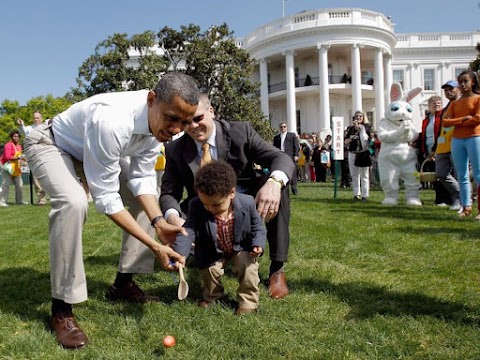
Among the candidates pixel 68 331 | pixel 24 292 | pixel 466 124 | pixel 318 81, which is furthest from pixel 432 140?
pixel 318 81

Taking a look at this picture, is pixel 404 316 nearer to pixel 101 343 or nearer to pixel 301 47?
pixel 101 343

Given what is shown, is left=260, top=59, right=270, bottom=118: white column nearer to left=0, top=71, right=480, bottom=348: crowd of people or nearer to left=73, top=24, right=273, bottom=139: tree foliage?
left=73, top=24, right=273, bottom=139: tree foliage

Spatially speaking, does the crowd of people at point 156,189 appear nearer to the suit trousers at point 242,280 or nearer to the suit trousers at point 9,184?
the suit trousers at point 242,280

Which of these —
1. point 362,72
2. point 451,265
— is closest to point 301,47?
point 362,72

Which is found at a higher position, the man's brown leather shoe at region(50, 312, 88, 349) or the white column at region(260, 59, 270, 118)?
the white column at region(260, 59, 270, 118)

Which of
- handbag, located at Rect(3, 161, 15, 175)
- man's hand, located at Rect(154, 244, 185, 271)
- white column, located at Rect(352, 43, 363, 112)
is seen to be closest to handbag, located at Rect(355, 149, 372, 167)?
man's hand, located at Rect(154, 244, 185, 271)

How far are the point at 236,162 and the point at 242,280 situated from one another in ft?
3.18

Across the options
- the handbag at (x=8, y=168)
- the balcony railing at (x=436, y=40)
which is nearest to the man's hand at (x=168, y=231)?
the handbag at (x=8, y=168)

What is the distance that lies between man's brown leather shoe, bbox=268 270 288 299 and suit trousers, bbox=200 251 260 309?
0.25m

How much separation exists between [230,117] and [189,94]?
22.7 meters

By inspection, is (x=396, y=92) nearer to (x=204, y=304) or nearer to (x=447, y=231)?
(x=447, y=231)

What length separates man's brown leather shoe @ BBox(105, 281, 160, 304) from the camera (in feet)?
10.9

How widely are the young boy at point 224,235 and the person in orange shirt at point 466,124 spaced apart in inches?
159

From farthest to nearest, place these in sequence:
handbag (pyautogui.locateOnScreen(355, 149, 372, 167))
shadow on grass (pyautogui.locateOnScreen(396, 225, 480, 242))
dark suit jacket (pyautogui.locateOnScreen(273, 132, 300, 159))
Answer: dark suit jacket (pyautogui.locateOnScreen(273, 132, 300, 159)) → handbag (pyautogui.locateOnScreen(355, 149, 372, 167)) → shadow on grass (pyautogui.locateOnScreen(396, 225, 480, 242))
